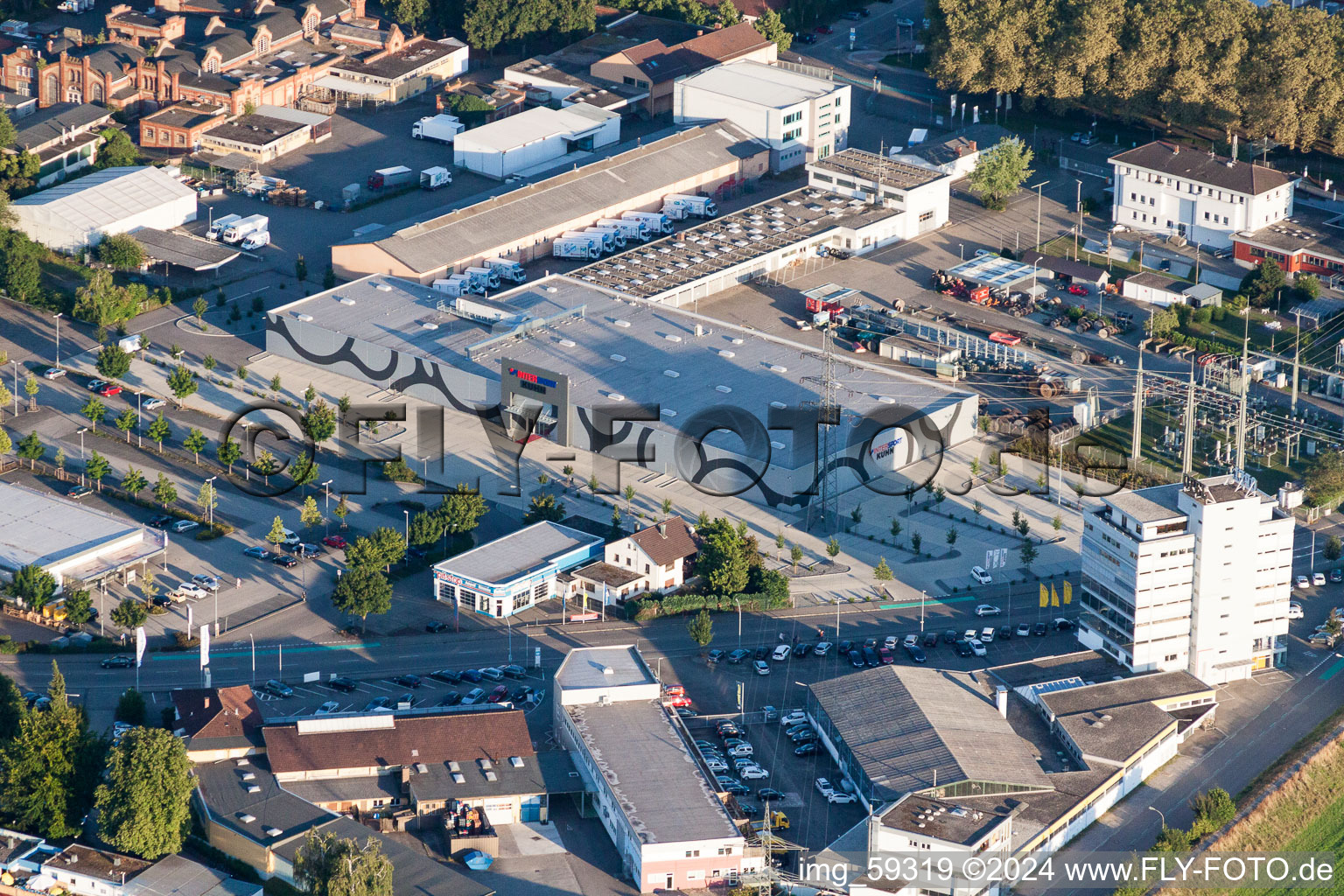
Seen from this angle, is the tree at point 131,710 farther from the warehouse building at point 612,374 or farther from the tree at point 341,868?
the warehouse building at point 612,374

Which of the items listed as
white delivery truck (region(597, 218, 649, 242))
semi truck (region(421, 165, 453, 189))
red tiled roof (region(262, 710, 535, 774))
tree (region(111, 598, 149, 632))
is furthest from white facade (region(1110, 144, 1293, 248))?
tree (region(111, 598, 149, 632))

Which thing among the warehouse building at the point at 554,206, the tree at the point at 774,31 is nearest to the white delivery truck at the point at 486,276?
the warehouse building at the point at 554,206

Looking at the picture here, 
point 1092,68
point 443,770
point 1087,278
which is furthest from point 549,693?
point 1092,68

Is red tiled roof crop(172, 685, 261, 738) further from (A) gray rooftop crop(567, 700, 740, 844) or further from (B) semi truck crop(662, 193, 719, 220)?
(B) semi truck crop(662, 193, 719, 220)

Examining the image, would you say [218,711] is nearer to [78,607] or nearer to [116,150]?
[78,607]

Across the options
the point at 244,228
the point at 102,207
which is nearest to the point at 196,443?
the point at 244,228

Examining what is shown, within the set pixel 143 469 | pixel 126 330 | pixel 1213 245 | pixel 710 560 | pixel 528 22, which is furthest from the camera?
pixel 528 22

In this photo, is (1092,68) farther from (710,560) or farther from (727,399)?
(710,560)
